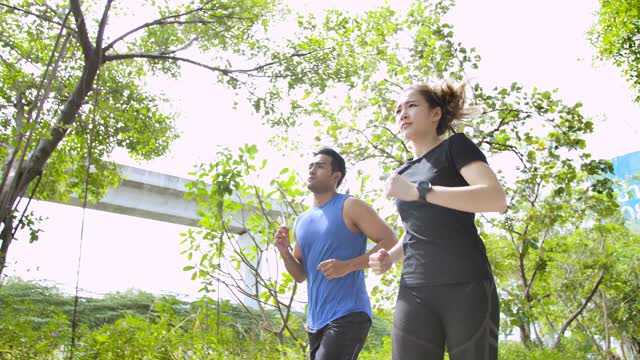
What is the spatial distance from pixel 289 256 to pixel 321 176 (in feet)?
1.38

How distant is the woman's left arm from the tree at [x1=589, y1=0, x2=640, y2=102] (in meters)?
9.63

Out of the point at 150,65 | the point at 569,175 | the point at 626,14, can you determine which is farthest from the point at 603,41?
the point at 150,65

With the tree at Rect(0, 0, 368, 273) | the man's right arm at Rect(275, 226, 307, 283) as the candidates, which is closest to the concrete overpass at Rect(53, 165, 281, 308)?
the tree at Rect(0, 0, 368, 273)

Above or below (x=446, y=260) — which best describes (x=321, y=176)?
above

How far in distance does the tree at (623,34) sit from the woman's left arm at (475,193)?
9.63 meters

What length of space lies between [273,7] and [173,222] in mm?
12030

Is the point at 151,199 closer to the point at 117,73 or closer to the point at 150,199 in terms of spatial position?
the point at 150,199

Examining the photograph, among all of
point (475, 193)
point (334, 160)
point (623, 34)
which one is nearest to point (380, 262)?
point (475, 193)

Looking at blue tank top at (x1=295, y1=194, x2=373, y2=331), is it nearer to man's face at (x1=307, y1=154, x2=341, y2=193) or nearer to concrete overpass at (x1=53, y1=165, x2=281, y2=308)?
man's face at (x1=307, y1=154, x2=341, y2=193)

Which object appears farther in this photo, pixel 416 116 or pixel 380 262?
pixel 416 116

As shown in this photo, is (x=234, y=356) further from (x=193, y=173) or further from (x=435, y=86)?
(x=435, y=86)

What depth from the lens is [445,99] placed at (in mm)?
2244

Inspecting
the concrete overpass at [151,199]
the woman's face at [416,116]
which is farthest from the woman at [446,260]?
the concrete overpass at [151,199]

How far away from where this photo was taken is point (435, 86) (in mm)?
2242
